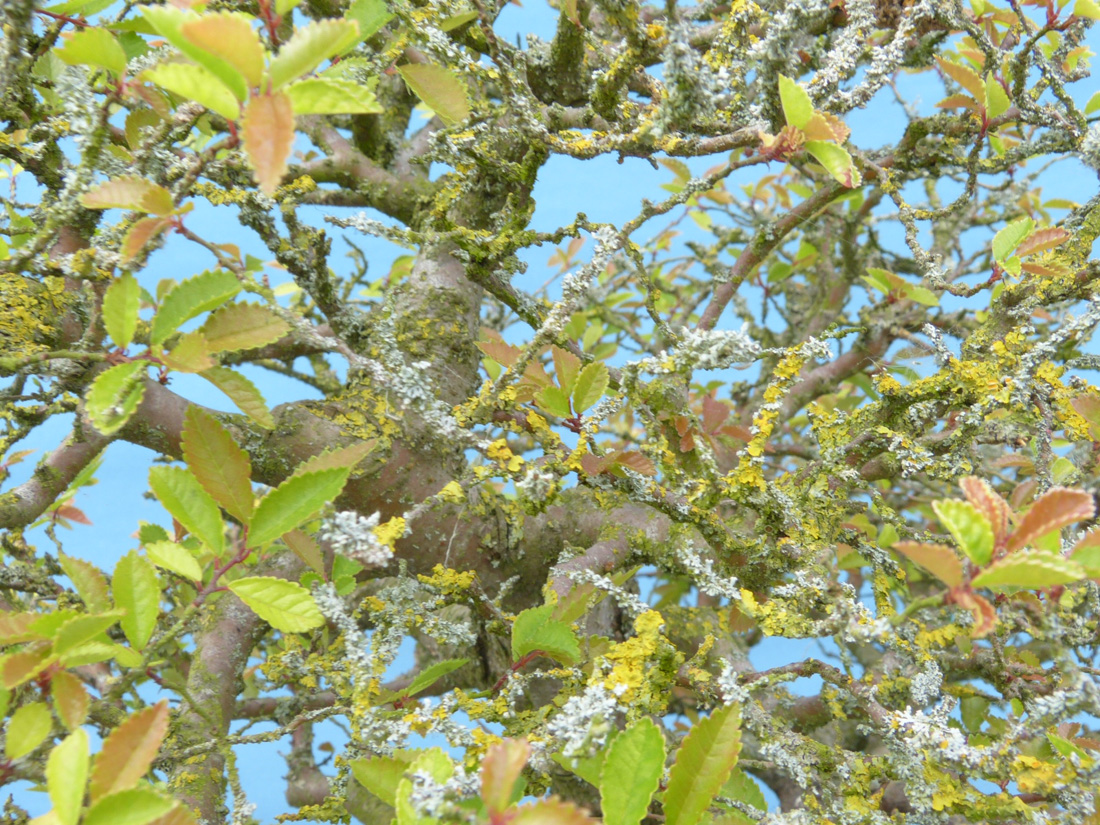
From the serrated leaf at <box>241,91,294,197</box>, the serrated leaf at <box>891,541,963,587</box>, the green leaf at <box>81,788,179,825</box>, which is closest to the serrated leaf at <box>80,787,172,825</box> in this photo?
the green leaf at <box>81,788,179,825</box>

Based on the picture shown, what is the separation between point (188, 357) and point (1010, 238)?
2.99 ft

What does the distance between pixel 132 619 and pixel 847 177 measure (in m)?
0.71

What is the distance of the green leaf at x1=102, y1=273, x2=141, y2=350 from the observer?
0.58m

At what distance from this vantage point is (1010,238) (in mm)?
898

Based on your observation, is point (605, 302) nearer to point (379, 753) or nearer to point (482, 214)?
point (482, 214)

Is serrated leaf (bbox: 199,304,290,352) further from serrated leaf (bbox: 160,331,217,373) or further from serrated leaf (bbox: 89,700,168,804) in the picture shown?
serrated leaf (bbox: 89,700,168,804)

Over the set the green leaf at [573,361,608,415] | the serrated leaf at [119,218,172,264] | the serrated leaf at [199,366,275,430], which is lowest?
the serrated leaf at [199,366,275,430]

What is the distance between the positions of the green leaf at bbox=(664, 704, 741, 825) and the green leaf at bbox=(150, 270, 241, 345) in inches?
19.6

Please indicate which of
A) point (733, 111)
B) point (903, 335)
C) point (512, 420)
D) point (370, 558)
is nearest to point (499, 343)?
point (512, 420)

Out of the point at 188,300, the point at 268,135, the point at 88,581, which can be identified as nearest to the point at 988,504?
the point at 268,135

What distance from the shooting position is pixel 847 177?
653 mm

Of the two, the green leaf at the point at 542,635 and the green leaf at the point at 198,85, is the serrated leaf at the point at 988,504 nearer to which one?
the green leaf at the point at 542,635

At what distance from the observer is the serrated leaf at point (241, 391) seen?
67cm

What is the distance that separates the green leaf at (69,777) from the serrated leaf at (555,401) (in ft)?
1.61
